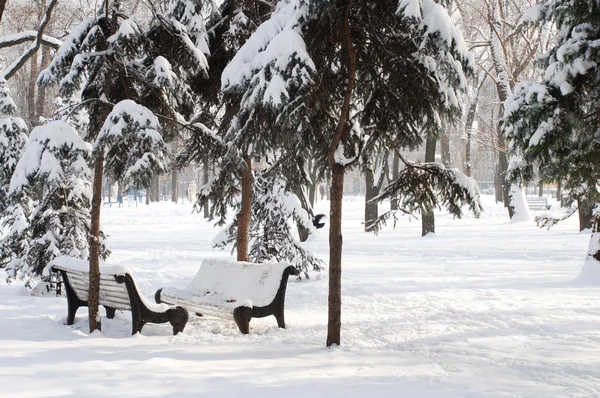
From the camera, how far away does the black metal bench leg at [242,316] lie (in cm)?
714

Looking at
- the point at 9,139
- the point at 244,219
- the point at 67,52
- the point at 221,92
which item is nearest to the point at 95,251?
the point at 67,52

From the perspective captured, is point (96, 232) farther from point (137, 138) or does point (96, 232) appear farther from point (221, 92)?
point (221, 92)

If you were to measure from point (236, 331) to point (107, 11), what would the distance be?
4463 millimetres

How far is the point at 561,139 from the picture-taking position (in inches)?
246

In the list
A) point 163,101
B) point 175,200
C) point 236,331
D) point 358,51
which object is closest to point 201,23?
point 163,101

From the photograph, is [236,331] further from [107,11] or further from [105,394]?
[107,11]

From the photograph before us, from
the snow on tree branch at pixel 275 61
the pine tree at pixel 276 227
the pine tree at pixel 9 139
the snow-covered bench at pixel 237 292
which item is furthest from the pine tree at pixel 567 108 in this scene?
the pine tree at pixel 9 139

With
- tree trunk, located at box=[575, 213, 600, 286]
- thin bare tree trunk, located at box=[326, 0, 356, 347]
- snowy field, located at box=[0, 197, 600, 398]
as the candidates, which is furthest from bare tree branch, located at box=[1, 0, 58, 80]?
tree trunk, located at box=[575, 213, 600, 286]

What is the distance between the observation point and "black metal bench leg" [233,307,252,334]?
7145 mm

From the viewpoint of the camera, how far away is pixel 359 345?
21.8 ft

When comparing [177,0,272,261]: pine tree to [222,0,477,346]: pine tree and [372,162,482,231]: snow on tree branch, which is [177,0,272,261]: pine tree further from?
[372,162,482,231]: snow on tree branch

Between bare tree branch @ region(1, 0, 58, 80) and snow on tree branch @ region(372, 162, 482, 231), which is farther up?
bare tree branch @ region(1, 0, 58, 80)

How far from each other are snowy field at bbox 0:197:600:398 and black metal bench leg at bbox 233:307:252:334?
0.18 metres

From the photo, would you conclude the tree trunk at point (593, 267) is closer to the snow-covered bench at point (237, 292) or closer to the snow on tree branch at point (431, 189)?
the snow on tree branch at point (431, 189)
